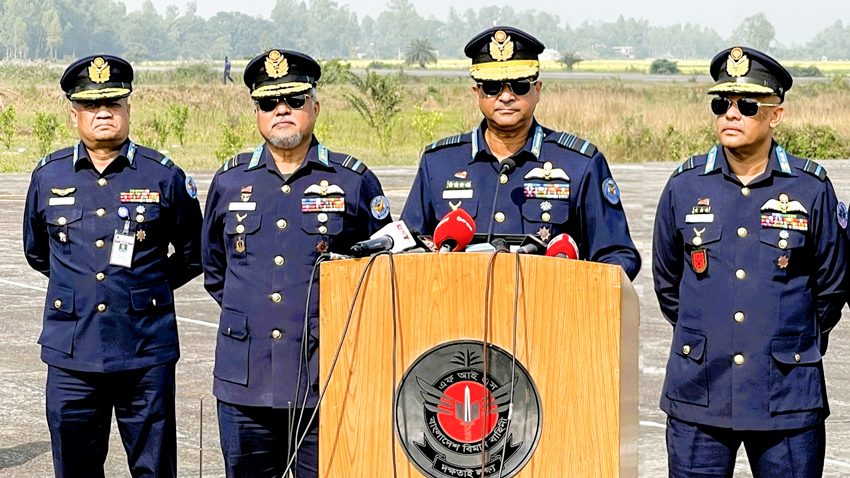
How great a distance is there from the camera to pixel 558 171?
461cm

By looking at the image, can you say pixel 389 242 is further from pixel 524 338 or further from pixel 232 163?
pixel 232 163

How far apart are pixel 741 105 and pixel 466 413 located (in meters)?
1.70

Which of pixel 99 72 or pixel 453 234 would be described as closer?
pixel 453 234

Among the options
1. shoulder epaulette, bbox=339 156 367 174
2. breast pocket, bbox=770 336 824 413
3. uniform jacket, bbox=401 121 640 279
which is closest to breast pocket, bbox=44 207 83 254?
shoulder epaulette, bbox=339 156 367 174

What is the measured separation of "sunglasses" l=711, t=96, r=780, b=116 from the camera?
439 cm

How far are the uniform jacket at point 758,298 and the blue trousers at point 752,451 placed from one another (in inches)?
1.8

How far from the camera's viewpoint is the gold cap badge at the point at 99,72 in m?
5.27

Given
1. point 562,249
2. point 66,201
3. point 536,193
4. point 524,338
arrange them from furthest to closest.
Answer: point 66,201
point 536,193
point 562,249
point 524,338

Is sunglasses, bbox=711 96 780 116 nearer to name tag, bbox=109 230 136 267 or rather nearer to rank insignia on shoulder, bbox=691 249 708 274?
rank insignia on shoulder, bbox=691 249 708 274

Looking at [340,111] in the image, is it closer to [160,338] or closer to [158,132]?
[158,132]

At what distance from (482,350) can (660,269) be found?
1.70 m

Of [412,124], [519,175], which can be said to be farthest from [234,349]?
[412,124]

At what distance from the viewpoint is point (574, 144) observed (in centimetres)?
470

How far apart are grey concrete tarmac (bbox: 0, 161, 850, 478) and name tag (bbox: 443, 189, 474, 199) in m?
2.77
